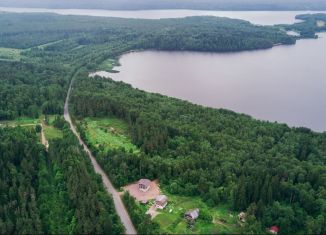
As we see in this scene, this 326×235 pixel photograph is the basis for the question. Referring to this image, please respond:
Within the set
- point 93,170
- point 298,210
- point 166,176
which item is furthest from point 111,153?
point 298,210

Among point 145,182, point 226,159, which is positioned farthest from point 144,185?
point 226,159

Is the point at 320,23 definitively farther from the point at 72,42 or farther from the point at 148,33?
the point at 72,42

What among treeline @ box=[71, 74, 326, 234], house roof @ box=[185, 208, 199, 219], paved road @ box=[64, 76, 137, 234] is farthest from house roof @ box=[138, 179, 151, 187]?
house roof @ box=[185, 208, 199, 219]

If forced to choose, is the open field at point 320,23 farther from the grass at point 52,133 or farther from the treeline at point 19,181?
the treeline at point 19,181

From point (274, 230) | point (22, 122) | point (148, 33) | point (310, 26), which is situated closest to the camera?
point (274, 230)

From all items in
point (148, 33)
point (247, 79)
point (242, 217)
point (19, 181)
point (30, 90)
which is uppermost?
point (148, 33)

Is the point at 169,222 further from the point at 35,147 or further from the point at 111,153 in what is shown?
the point at 35,147

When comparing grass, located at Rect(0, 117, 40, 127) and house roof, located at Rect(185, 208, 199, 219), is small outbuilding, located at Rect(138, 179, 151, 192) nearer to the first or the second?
house roof, located at Rect(185, 208, 199, 219)
